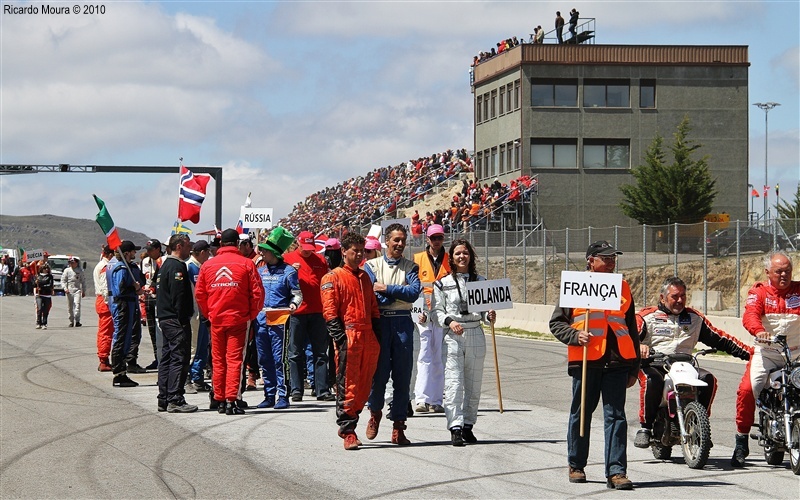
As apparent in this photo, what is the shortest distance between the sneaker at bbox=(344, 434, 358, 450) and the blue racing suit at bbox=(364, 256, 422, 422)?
1.59 ft

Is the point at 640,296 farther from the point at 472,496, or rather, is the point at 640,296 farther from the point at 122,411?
the point at 472,496

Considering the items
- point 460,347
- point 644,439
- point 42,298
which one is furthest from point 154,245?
point 42,298

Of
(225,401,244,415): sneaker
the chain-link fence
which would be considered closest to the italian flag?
(225,401,244,415): sneaker

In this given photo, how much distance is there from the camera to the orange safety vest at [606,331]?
941 centimetres

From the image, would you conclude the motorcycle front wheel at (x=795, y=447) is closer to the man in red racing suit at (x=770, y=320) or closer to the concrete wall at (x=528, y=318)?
the man in red racing suit at (x=770, y=320)

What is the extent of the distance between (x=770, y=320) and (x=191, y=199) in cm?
1532

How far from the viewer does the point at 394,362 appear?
1143cm

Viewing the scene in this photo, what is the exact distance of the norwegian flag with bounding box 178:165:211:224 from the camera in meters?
23.8

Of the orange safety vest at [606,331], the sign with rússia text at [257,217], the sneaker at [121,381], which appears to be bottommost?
the sneaker at [121,381]

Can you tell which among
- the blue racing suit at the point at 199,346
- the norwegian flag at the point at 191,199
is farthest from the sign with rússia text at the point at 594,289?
the norwegian flag at the point at 191,199

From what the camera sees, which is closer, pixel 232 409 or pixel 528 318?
pixel 232 409

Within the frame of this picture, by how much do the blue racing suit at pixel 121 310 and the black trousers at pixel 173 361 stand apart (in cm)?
284

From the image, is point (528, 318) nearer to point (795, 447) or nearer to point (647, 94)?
point (795, 447)

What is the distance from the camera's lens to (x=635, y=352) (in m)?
9.43
